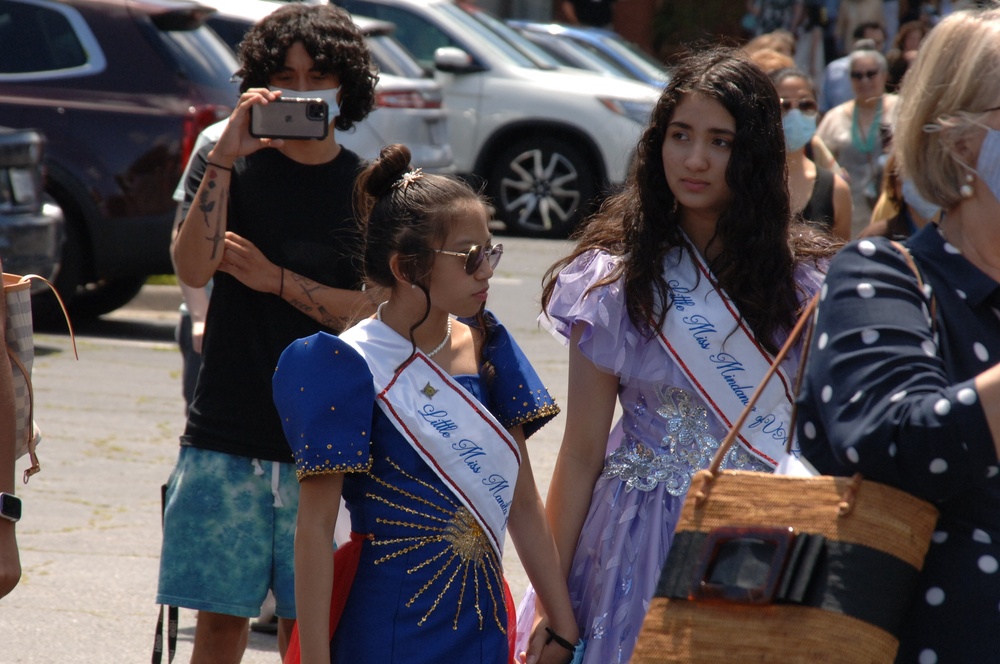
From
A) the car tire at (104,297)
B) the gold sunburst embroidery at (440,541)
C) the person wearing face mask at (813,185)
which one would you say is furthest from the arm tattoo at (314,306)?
the car tire at (104,297)

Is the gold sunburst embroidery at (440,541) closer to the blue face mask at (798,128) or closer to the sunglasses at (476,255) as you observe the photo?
the sunglasses at (476,255)

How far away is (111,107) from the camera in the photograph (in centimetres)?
854

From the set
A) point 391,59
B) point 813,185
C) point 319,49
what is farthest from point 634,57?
point 319,49

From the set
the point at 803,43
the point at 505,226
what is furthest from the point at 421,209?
the point at 803,43

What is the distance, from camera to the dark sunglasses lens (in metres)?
2.57

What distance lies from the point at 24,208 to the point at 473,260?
223 inches

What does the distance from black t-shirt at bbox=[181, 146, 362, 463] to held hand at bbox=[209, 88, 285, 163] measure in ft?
0.31

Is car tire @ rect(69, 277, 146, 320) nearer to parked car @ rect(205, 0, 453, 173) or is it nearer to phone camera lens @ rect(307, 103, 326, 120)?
parked car @ rect(205, 0, 453, 173)

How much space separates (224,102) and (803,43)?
11268 millimetres

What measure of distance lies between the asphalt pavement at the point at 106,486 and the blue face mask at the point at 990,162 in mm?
3104

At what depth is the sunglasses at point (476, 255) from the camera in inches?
101

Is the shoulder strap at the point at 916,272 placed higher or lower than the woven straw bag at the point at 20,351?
higher

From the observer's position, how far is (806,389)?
1.80 meters

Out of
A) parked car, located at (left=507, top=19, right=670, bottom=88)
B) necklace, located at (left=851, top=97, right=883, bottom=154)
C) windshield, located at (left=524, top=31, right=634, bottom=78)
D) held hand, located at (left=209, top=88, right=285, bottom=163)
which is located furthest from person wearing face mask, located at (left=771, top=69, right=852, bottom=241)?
windshield, located at (left=524, top=31, right=634, bottom=78)
